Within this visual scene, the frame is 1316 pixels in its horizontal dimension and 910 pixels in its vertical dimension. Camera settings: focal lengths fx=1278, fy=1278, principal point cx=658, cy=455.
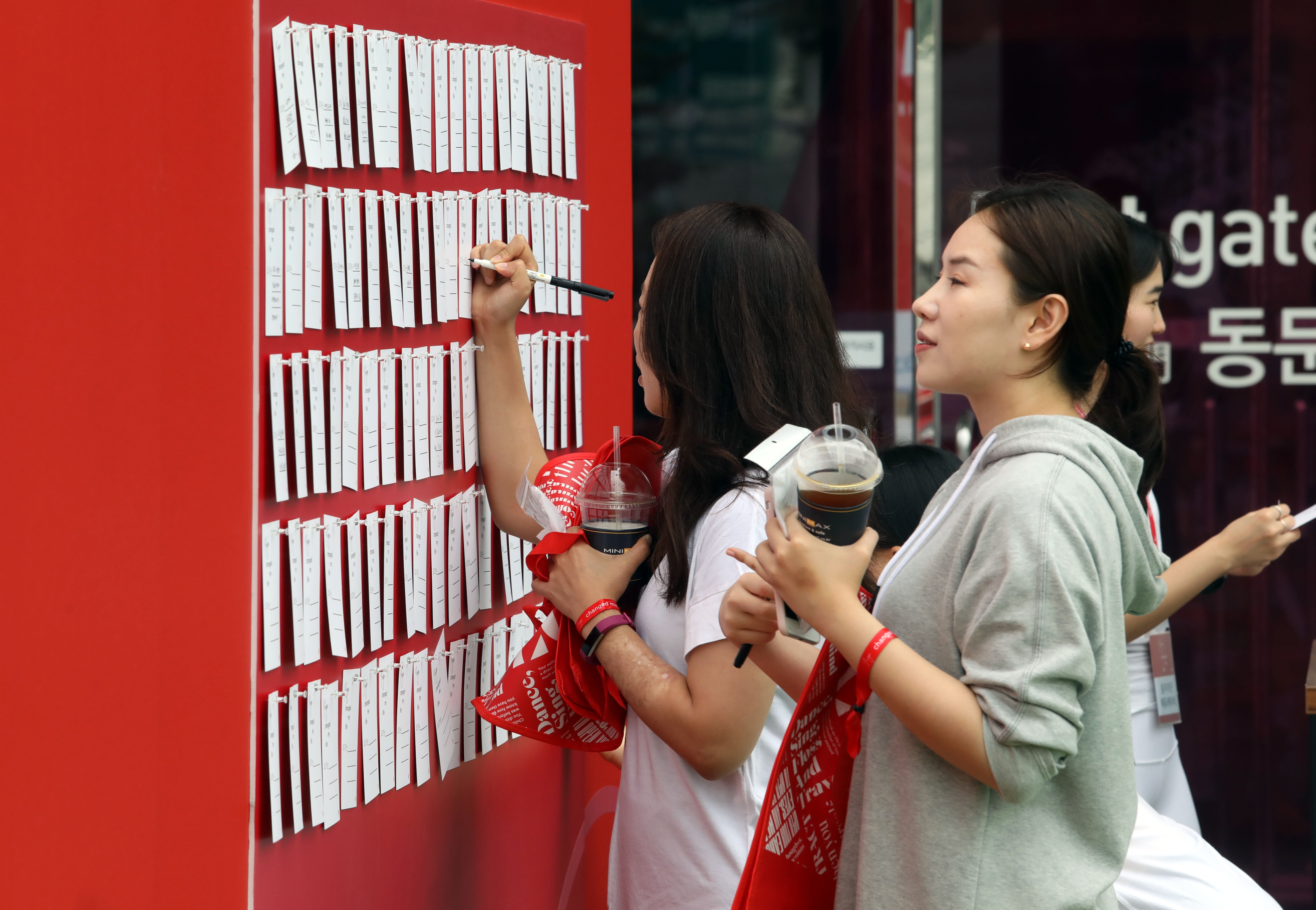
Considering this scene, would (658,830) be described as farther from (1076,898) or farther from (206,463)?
(206,463)

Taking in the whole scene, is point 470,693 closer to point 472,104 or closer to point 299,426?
point 299,426

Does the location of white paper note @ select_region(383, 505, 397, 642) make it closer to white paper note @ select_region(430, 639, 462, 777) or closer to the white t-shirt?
white paper note @ select_region(430, 639, 462, 777)

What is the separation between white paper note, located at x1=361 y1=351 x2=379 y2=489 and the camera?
1800 mm

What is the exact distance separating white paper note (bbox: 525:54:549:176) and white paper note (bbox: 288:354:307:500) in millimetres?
767

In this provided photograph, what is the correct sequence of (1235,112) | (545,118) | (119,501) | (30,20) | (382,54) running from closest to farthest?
(30,20) → (119,501) → (382,54) → (545,118) → (1235,112)

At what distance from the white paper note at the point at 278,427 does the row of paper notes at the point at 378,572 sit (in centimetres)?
5

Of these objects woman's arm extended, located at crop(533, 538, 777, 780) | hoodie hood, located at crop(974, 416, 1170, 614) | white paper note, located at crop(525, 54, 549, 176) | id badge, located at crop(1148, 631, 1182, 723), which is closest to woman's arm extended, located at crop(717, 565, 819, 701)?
woman's arm extended, located at crop(533, 538, 777, 780)

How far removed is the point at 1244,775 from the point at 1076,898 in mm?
3267

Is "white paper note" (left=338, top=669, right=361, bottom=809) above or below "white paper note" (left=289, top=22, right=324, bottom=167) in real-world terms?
below

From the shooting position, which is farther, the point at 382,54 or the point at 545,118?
the point at 545,118

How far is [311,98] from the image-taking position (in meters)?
1.66

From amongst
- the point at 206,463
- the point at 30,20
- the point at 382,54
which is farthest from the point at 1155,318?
the point at 30,20

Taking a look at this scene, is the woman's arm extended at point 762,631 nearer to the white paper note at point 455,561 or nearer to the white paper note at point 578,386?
the white paper note at point 455,561

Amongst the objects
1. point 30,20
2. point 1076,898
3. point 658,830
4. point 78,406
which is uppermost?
point 30,20
